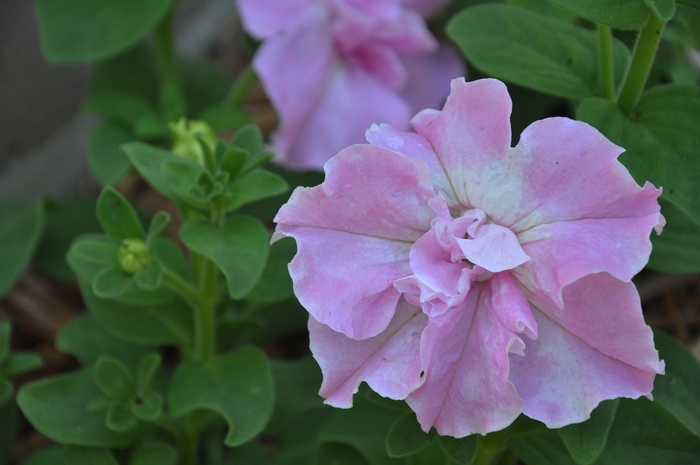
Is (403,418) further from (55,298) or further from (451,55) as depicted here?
(55,298)

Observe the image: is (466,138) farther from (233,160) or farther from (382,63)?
(382,63)

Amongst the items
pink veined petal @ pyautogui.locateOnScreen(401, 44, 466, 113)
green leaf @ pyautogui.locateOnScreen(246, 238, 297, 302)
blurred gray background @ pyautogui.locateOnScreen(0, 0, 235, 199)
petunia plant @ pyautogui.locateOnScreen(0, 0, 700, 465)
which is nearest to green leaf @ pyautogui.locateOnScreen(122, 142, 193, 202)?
petunia plant @ pyautogui.locateOnScreen(0, 0, 700, 465)

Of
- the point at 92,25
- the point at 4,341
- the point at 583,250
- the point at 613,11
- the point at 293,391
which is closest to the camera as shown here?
the point at 583,250

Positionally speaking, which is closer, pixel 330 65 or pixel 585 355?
pixel 585 355

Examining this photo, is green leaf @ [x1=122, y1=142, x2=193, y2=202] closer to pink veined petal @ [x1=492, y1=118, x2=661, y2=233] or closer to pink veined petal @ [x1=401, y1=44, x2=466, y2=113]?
pink veined petal @ [x1=492, y1=118, x2=661, y2=233]

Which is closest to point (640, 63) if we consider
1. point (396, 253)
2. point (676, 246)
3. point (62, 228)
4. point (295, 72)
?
point (676, 246)

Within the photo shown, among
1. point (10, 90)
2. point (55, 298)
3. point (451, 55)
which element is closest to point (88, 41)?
point (10, 90)
